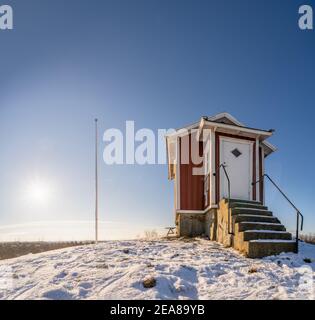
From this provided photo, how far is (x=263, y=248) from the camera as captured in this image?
766cm

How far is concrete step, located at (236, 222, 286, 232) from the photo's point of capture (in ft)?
27.6

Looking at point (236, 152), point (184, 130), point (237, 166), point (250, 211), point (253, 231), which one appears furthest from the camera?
point (184, 130)

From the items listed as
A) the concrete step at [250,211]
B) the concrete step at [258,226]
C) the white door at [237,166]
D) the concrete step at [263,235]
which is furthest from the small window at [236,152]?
the concrete step at [263,235]

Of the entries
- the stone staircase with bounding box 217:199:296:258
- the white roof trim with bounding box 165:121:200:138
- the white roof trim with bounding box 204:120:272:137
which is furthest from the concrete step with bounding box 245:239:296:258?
the white roof trim with bounding box 165:121:200:138

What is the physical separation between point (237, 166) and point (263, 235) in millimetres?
3971

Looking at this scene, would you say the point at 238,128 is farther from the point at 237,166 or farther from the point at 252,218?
the point at 252,218

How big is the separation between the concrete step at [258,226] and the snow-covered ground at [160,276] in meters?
0.78

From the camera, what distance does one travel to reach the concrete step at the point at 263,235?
8.05 metres

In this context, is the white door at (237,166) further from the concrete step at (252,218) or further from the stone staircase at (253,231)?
the concrete step at (252,218)

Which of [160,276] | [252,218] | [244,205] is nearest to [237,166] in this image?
[244,205]

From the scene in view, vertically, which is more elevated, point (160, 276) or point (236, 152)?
point (236, 152)

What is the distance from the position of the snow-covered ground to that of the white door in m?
3.92

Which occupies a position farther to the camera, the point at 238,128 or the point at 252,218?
the point at 238,128
